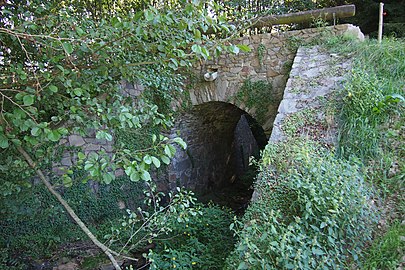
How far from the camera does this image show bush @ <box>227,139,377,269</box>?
1642mm

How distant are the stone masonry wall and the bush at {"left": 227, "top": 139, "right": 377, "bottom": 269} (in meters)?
2.29

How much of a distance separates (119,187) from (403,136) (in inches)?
148

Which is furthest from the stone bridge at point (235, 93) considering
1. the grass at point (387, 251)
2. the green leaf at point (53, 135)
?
the green leaf at point (53, 135)

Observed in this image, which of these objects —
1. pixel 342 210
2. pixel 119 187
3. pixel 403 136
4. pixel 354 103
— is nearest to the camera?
pixel 342 210

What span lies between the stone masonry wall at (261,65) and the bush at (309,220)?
2288 mm

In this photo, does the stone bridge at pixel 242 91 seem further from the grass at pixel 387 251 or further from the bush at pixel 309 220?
the grass at pixel 387 251

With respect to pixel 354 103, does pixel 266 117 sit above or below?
below

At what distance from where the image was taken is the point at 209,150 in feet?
20.5

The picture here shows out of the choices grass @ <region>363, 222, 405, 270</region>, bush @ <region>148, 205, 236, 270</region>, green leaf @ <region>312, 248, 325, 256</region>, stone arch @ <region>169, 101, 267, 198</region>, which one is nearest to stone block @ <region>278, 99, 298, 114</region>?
bush @ <region>148, 205, 236, 270</region>

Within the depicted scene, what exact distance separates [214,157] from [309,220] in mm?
4678

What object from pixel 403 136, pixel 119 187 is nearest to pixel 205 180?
pixel 119 187

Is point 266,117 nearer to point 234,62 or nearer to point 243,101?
point 243,101

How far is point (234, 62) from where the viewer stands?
450 cm

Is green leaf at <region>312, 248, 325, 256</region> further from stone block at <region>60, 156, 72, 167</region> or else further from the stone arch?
the stone arch
